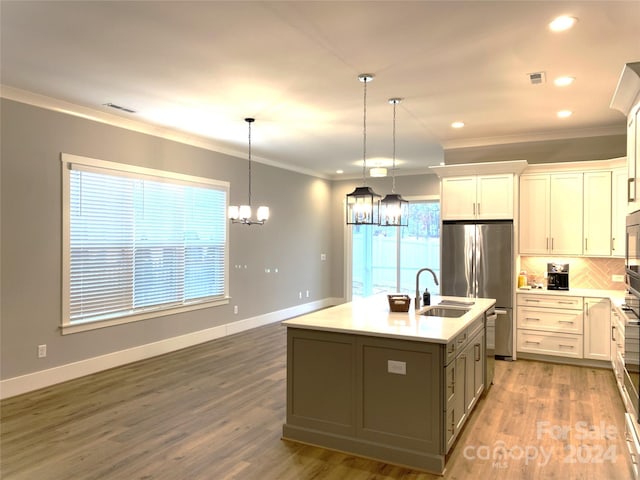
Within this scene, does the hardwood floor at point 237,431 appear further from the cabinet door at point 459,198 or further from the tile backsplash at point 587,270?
the cabinet door at point 459,198

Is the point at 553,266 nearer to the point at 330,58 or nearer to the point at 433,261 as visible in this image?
the point at 433,261

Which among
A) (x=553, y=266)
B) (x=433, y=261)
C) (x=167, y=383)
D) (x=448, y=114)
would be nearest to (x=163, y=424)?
(x=167, y=383)

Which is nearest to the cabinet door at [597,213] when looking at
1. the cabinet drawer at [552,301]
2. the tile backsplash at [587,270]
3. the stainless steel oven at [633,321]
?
the tile backsplash at [587,270]

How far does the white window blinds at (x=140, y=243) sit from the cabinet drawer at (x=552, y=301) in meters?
4.20

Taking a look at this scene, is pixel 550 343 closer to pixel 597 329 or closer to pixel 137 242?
pixel 597 329

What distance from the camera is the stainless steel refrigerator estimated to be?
5609 mm

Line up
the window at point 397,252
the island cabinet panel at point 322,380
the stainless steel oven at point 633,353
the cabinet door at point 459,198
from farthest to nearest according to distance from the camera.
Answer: the window at point 397,252
the cabinet door at point 459,198
the island cabinet panel at point 322,380
the stainless steel oven at point 633,353

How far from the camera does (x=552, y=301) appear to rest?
5.43 m

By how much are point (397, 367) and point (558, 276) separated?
3782mm

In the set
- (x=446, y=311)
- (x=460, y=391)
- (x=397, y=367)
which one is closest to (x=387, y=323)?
(x=397, y=367)

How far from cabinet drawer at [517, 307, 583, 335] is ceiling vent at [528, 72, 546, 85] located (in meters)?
2.87

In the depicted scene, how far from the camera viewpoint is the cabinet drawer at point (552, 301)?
530 cm

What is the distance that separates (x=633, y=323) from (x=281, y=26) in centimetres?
298

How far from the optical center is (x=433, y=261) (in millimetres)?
8891
